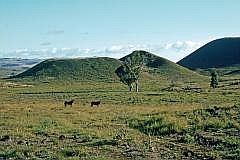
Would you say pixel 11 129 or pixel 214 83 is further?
pixel 214 83

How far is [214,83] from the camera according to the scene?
366 feet

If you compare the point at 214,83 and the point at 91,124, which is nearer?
the point at 91,124

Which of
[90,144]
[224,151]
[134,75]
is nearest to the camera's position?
[224,151]

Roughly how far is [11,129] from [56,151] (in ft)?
30.2

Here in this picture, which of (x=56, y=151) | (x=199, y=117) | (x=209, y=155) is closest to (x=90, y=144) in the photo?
(x=56, y=151)

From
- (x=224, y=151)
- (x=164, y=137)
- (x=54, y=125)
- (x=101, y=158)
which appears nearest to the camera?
(x=101, y=158)

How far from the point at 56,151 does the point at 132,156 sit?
321 cm

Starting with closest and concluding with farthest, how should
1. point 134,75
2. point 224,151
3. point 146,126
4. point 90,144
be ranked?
1. point 224,151
2. point 90,144
3. point 146,126
4. point 134,75

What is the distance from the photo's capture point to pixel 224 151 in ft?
59.5

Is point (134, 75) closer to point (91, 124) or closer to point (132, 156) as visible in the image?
point (91, 124)

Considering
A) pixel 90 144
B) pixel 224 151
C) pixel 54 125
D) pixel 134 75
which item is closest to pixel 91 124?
pixel 54 125

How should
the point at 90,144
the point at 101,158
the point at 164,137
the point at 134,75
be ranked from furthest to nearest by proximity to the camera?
the point at 134,75 → the point at 164,137 → the point at 90,144 → the point at 101,158

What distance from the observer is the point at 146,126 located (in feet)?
88.2

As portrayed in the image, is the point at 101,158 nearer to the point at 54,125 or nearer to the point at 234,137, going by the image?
the point at 234,137
